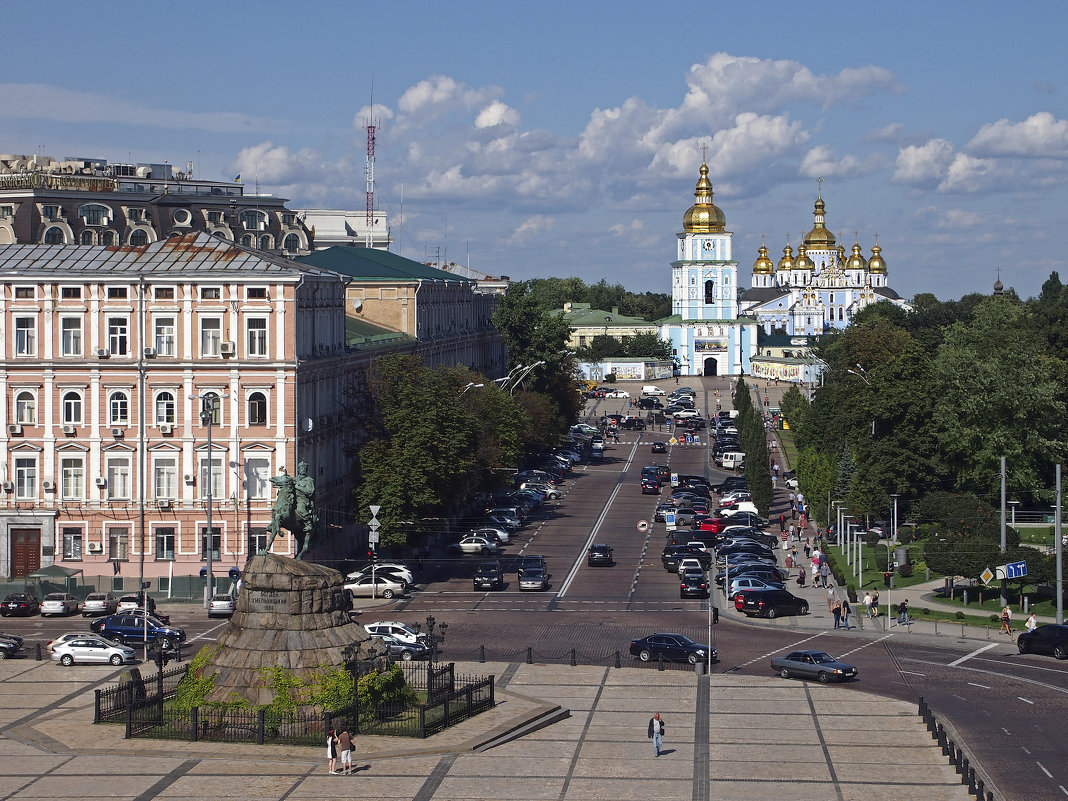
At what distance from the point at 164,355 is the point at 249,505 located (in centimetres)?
766

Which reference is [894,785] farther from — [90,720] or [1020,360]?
[1020,360]

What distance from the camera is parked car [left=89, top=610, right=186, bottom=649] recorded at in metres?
56.0

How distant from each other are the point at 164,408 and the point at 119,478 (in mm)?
3550

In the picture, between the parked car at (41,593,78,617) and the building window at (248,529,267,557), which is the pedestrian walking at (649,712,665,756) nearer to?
the parked car at (41,593,78,617)

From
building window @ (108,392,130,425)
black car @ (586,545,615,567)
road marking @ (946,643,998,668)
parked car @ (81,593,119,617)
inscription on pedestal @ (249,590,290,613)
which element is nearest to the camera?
inscription on pedestal @ (249,590,290,613)

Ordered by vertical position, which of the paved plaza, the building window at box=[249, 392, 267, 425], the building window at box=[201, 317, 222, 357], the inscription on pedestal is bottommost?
the paved plaza

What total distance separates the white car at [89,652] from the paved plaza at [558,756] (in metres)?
4.27

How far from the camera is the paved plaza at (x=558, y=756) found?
36.9 m

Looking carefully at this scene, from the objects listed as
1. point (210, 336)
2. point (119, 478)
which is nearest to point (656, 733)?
point (210, 336)

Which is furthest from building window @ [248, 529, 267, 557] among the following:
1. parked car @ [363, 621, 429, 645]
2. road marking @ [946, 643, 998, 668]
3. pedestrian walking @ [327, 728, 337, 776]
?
pedestrian walking @ [327, 728, 337, 776]

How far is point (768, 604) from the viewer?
64000mm

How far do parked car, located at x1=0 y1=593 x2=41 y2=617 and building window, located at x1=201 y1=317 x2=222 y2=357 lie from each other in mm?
12619

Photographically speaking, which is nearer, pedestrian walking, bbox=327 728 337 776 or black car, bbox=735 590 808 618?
pedestrian walking, bbox=327 728 337 776

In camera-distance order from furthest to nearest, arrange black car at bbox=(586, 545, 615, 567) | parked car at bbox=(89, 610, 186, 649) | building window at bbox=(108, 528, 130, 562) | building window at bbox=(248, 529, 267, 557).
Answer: black car at bbox=(586, 545, 615, 567) → building window at bbox=(108, 528, 130, 562) → building window at bbox=(248, 529, 267, 557) → parked car at bbox=(89, 610, 186, 649)
